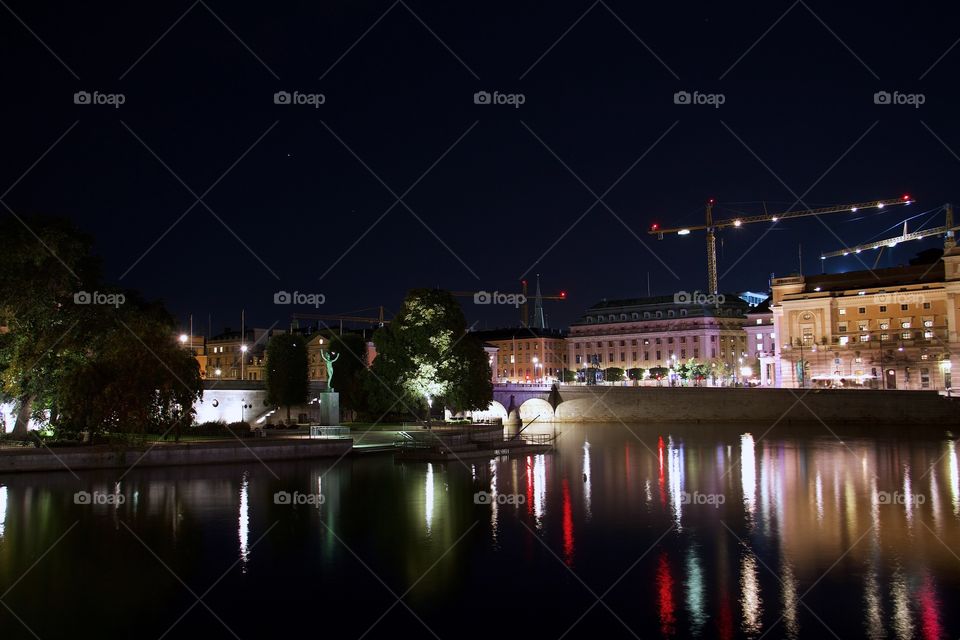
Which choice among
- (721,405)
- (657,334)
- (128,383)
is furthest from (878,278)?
(128,383)

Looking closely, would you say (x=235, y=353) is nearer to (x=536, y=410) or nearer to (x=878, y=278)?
(x=536, y=410)

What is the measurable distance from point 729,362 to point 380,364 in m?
105

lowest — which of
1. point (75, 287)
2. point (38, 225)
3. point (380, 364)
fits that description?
point (380, 364)

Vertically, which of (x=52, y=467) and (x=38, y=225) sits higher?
(x=38, y=225)

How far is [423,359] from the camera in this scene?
241 feet

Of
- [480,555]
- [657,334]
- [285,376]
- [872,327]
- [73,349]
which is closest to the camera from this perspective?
[480,555]

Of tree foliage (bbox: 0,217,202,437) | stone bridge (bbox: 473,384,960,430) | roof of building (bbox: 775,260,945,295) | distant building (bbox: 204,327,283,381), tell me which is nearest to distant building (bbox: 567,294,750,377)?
roof of building (bbox: 775,260,945,295)

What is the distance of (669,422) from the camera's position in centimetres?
9950

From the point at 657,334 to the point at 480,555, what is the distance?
150 metres

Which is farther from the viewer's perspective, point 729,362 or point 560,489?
point 729,362

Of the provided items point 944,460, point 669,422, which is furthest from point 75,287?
point 669,422

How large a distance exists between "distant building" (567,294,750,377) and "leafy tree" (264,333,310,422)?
299 ft

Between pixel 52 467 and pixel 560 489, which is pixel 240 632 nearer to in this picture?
pixel 560 489

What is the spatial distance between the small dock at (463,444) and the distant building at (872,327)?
2234 inches
